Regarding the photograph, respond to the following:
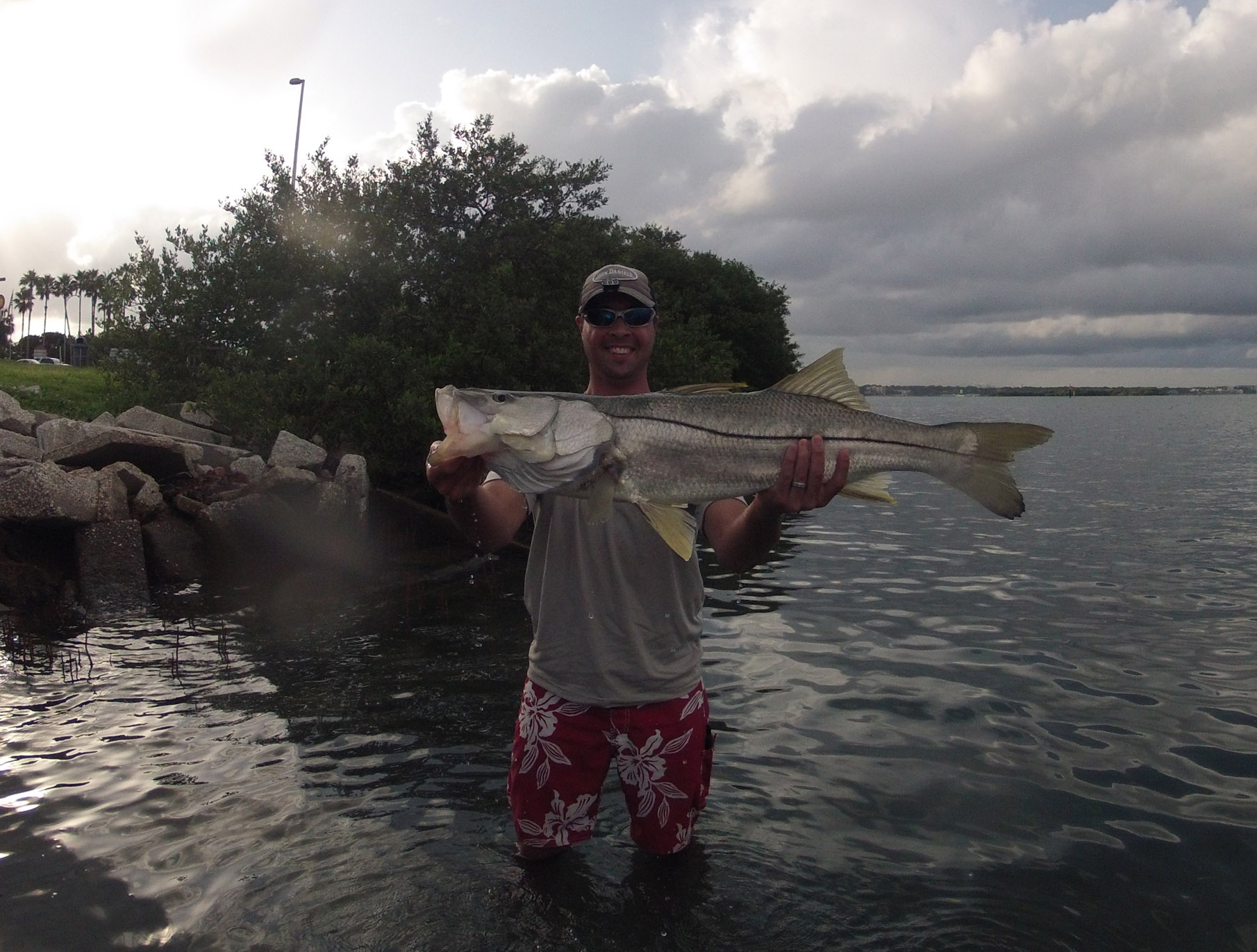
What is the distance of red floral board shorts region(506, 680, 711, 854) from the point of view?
4.31 m

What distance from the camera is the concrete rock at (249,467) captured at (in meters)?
16.9

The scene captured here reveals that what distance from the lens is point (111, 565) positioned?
13.2m

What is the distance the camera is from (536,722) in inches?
173

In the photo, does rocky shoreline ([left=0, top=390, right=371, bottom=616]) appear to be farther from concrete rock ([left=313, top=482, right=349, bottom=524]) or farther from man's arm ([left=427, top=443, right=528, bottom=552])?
man's arm ([left=427, top=443, right=528, bottom=552])

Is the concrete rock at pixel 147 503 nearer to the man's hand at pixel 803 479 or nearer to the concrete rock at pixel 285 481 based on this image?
the concrete rock at pixel 285 481

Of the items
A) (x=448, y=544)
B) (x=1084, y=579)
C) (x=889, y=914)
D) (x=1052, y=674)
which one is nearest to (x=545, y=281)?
(x=448, y=544)

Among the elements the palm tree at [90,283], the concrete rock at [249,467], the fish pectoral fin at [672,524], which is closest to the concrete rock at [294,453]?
the concrete rock at [249,467]

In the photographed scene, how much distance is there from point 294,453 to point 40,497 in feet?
16.4

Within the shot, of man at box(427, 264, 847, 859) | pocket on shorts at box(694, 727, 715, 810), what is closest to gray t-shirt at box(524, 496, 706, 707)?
man at box(427, 264, 847, 859)

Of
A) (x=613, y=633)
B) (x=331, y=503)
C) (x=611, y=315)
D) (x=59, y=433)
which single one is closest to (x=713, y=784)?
(x=613, y=633)

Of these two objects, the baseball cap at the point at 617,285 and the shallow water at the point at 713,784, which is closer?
the baseball cap at the point at 617,285

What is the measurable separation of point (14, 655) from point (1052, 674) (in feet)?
39.9

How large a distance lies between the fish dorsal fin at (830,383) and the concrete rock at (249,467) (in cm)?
1463

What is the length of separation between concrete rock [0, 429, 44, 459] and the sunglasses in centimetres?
1411
